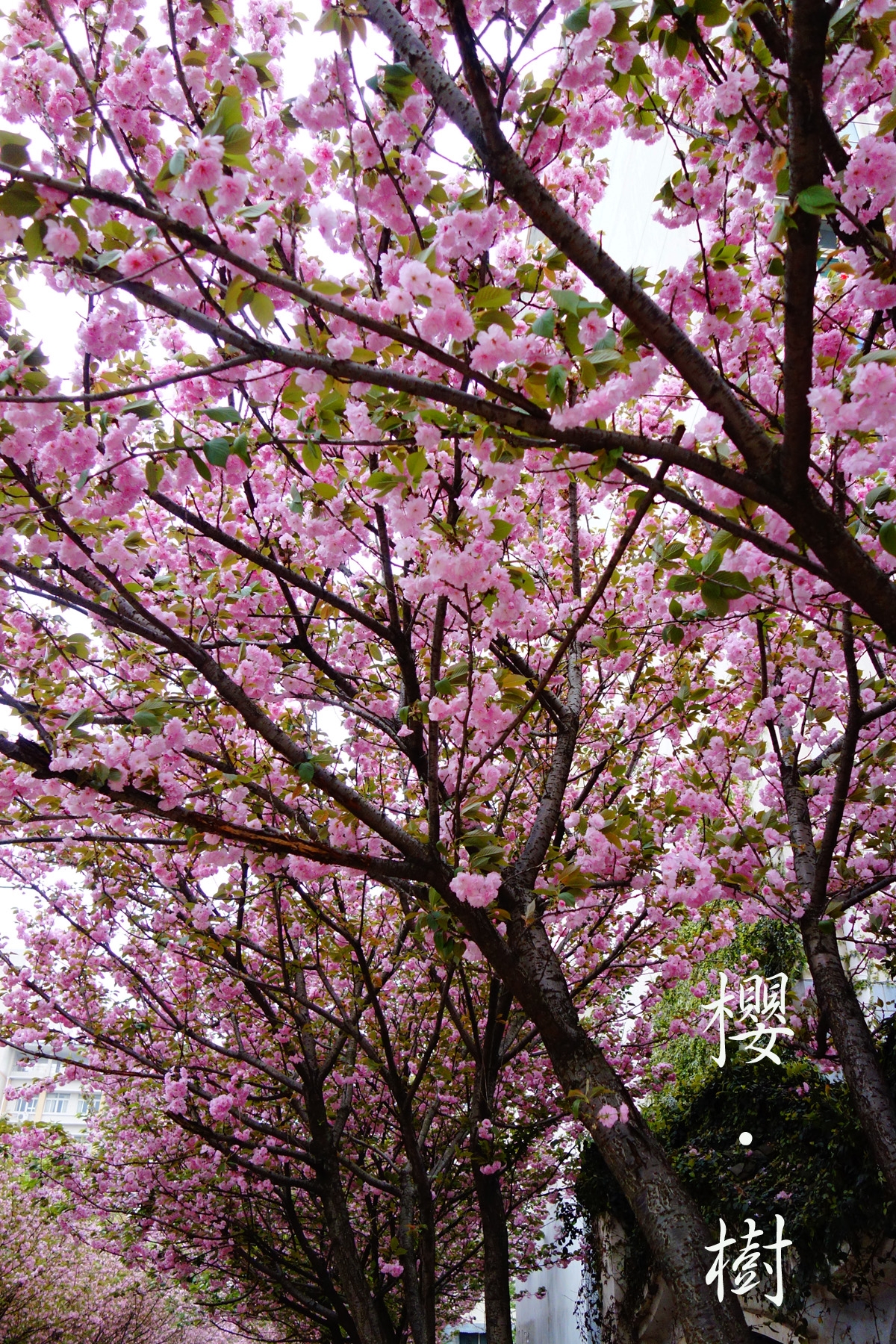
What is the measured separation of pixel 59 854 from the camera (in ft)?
18.6

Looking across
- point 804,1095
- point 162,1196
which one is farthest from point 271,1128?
point 162,1196

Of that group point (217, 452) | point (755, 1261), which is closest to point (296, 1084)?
point (755, 1261)

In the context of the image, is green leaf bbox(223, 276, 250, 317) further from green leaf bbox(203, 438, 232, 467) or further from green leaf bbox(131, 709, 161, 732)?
green leaf bbox(131, 709, 161, 732)

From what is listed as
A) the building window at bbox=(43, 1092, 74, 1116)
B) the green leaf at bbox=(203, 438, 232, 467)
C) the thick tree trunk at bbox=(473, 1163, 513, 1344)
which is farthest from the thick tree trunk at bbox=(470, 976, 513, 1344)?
the building window at bbox=(43, 1092, 74, 1116)

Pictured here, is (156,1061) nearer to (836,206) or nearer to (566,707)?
(566,707)

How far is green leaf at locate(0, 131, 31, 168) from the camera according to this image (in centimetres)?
177

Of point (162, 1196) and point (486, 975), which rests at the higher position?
point (486, 975)

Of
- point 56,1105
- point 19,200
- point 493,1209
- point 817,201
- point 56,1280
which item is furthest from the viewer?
point 56,1105

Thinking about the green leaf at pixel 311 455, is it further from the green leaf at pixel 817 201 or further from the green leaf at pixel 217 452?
the green leaf at pixel 817 201

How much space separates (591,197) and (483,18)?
1.45m

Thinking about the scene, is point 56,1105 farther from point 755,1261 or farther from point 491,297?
point 491,297

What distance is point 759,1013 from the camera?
17.4 ft

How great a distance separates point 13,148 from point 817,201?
5.09 ft

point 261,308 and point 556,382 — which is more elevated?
point 261,308
